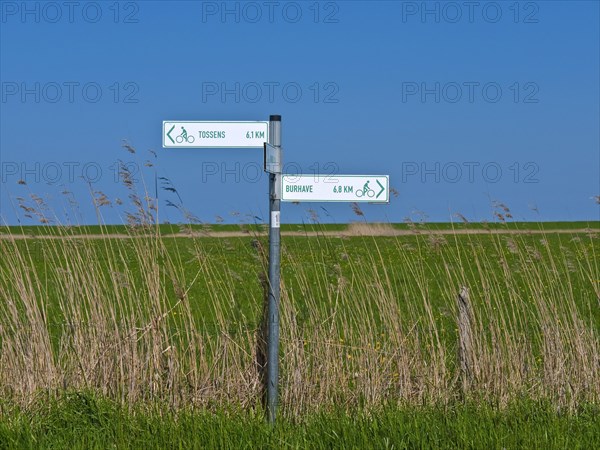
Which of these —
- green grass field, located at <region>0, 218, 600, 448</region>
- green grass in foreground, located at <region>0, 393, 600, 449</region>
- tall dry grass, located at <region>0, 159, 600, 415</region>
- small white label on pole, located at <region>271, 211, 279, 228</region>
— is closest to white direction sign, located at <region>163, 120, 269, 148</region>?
small white label on pole, located at <region>271, 211, 279, 228</region>

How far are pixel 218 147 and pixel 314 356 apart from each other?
192 cm

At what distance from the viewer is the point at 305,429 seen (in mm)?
5582

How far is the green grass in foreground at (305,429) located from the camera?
5246 mm

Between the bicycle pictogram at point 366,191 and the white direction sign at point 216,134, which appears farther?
the white direction sign at point 216,134

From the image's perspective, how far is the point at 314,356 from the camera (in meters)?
6.64

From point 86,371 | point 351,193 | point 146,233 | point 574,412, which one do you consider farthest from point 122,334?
point 574,412

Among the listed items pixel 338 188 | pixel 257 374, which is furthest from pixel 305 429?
pixel 338 188

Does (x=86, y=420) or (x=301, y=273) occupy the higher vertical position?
(x=301, y=273)

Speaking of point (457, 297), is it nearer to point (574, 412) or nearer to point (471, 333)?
point (471, 333)

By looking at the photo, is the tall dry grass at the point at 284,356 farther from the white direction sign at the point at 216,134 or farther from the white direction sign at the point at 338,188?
the white direction sign at the point at 216,134

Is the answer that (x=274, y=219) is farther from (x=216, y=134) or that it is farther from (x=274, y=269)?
(x=216, y=134)

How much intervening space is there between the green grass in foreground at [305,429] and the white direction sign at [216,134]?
188cm

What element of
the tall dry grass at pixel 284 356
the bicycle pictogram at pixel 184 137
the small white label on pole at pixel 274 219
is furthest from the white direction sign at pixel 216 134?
the tall dry grass at pixel 284 356

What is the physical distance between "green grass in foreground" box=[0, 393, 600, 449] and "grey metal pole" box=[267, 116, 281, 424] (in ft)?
0.75
